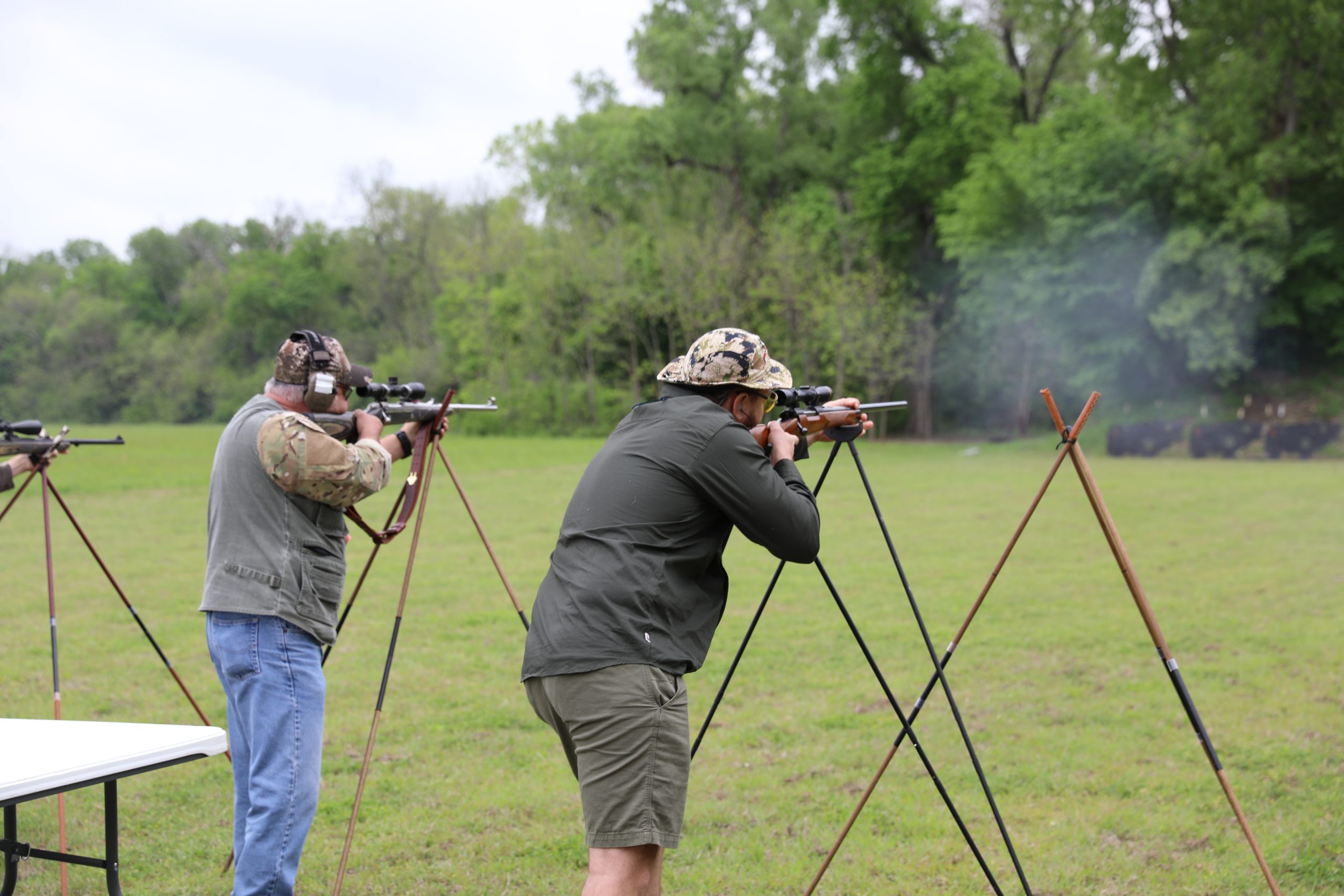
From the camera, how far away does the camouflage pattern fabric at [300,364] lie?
3.42 m

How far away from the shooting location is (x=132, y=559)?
1221cm

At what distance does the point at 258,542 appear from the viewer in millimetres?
3246

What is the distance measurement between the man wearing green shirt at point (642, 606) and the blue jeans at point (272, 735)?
885 mm

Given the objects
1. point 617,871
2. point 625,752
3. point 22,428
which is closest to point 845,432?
point 625,752

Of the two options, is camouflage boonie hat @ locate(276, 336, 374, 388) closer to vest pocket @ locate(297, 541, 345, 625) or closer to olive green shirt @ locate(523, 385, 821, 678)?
vest pocket @ locate(297, 541, 345, 625)

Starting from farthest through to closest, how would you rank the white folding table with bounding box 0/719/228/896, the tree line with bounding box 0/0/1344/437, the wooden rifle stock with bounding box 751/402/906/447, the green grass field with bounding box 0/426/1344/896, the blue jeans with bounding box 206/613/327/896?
the tree line with bounding box 0/0/1344/437 → the green grass field with bounding box 0/426/1344/896 → the wooden rifle stock with bounding box 751/402/906/447 → the blue jeans with bounding box 206/613/327/896 → the white folding table with bounding box 0/719/228/896

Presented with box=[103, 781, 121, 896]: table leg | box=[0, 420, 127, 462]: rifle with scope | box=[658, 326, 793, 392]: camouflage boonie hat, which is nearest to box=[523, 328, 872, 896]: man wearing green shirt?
box=[658, 326, 793, 392]: camouflage boonie hat

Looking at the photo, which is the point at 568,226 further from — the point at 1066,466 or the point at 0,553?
the point at 0,553

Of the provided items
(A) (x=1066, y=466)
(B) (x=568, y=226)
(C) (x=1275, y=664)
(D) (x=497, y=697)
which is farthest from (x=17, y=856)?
(B) (x=568, y=226)

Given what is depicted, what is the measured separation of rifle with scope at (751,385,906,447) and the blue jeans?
1.70m

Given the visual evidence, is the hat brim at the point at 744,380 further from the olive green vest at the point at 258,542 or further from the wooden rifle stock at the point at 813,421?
the olive green vest at the point at 258,542

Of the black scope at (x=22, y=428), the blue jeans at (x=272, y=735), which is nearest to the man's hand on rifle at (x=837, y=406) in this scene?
the blue jeans at (x=272, y=735)

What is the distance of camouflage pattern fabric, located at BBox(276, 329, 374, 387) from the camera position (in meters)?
3.42

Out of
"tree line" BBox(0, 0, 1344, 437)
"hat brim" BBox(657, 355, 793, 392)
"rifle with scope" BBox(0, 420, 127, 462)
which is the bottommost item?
"rifle with scope" BBox(0, 420, 127, 462)
